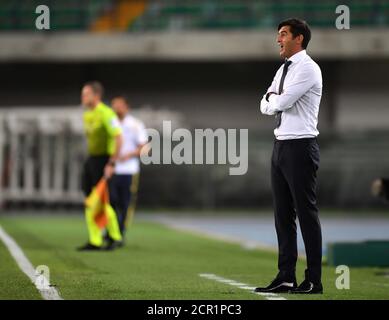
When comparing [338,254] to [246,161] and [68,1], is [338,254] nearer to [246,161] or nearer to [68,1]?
[246,161]

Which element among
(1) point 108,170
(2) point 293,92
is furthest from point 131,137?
(2) point 293,92

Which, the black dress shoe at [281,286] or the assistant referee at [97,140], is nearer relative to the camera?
the black dress shoe at [281,286]

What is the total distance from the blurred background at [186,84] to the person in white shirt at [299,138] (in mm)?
21464

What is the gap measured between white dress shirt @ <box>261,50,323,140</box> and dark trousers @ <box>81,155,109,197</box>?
6742mm

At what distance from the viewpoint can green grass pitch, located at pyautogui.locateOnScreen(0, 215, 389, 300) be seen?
9.62m

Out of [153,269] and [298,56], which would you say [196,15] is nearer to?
[153,269]

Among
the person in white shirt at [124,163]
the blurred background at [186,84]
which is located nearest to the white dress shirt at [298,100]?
the person in white shirt at [124,163]

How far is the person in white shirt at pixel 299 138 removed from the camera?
941cm

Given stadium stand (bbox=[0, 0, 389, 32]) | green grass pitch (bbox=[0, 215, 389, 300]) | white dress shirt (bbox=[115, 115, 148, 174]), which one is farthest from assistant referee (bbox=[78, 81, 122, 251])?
stadium stand (bbox=[0, 0, 389, 32])

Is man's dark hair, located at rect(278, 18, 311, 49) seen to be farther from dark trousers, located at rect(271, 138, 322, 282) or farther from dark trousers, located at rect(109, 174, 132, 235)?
dark trousers, located at rect(109, 174, 132, 235)

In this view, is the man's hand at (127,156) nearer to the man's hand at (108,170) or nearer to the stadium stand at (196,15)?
the man's hand at (108,170)

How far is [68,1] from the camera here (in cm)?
3847

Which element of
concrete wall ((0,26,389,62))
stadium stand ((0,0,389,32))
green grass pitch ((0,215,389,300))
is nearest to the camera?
green grass pitch ((0,215,389,300))

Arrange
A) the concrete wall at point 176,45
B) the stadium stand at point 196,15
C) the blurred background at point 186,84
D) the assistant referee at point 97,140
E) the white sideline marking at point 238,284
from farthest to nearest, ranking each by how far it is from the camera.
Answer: the stadium stand at point 196,15 < the concrete wall at point 176,45 < the blurred background at point 186,84 < the assistant referee at point 97,140 < the white sideline marking at point 238,284
